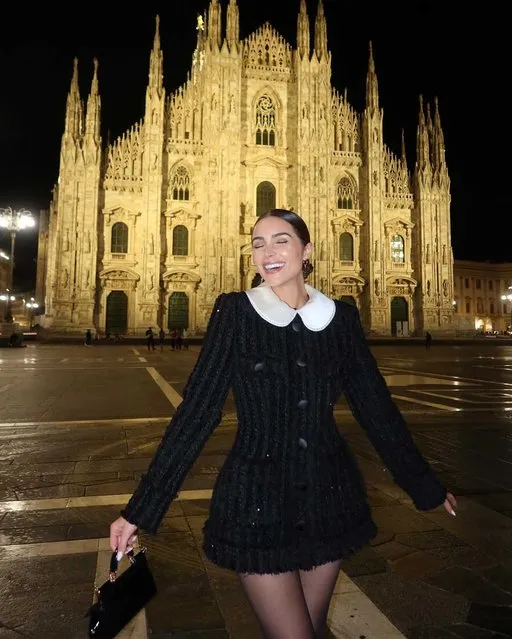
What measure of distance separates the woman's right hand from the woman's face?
3.15 feet

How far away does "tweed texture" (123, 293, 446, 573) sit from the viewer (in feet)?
4.86

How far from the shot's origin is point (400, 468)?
1683 mm

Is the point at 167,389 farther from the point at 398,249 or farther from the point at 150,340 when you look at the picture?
the point at 398,249

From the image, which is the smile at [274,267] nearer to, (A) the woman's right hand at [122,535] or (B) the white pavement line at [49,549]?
(A) the woman's right hand at [122,535]

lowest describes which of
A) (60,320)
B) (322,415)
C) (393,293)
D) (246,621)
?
(246,621)

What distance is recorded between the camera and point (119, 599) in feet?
4.67

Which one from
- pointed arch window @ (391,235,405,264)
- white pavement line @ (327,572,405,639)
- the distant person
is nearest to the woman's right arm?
white pavement line @ (327,572,405,639)

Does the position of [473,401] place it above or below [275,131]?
below

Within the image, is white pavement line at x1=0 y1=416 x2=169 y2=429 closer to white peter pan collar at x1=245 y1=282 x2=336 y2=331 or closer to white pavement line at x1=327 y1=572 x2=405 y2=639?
white pavement line at x1=327 y1=572 x2=405 y2=639

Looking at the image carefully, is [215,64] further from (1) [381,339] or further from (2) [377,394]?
(2) [377,394]

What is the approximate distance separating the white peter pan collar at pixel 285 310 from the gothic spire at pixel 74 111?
35604 mm

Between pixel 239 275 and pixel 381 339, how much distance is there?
36.9 ft

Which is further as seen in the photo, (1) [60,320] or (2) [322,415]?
(1) [60,320]

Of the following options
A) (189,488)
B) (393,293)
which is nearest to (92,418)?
(189,488)
